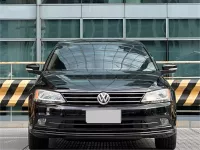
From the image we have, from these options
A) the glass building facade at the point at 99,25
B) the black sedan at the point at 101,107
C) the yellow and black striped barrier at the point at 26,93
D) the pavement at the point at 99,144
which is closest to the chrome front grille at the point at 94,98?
the black sedan at the point at 101,107

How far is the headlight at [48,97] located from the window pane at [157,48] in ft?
46.2

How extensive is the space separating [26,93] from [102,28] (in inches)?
408

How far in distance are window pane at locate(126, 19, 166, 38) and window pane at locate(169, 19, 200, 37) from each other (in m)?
0.44

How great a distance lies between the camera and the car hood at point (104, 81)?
5531mm


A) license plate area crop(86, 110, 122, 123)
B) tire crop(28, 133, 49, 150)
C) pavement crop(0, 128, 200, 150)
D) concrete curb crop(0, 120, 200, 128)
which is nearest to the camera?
license plate area crop(86, 110, 122, 123)

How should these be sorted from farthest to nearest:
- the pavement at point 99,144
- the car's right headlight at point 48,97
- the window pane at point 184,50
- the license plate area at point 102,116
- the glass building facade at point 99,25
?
the glass building facade at point 99,25 < the window pane at point 184,50 < the pavement at point 99,144 < the car's right headlight at point 48,97 < the license plate area at point 102,116

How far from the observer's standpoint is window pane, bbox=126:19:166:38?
19.5 m

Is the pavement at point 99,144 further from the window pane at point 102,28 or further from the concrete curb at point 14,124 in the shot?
the window pane at point 102,28

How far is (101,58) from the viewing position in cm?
680

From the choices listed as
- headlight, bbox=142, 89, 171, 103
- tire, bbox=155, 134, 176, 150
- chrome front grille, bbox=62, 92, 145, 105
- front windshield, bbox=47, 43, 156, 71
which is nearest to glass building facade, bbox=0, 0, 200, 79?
front windshield, bbox=47, 43, 156, 71

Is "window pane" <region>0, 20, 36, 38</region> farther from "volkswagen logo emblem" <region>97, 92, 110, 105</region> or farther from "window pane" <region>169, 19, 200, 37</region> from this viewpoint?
"volkswagen logo emblem" <region>97, 92, 110, 105</region>

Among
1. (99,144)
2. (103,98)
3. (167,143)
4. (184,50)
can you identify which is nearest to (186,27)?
(184,50)

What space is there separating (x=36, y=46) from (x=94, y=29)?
2.66 meters

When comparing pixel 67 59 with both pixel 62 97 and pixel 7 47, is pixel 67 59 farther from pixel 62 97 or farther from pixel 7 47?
pixel 7 47
